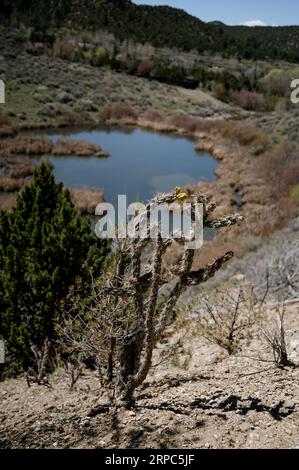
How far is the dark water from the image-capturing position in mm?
25000

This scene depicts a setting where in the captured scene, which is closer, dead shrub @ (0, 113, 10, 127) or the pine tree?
the pine tree

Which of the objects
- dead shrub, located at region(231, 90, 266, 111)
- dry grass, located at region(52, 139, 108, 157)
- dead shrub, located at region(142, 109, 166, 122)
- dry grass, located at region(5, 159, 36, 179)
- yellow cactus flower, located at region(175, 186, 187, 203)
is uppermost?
dead shrub, located at region(231, 90, 266, 111)

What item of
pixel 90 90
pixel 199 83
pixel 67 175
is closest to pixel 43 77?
pixel 90 90

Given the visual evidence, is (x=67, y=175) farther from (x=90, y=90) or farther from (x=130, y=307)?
(x=90, y=90)

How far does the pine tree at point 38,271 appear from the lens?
8031 millimetres

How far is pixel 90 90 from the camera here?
179ft

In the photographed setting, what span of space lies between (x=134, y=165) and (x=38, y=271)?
73.6 feet

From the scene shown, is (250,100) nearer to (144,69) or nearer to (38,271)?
(144,69)

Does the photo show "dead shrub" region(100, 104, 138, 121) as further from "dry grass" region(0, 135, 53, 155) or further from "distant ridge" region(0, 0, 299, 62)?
"distant ridge" region(0, 0, 299, 62)

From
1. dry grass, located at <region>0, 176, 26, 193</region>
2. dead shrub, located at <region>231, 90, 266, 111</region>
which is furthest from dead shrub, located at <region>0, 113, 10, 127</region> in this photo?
dead shrub, located at <region>231, 90, 266, 111</region>

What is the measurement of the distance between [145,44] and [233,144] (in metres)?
62.6

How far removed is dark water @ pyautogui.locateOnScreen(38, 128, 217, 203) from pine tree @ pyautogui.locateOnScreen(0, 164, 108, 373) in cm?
1328

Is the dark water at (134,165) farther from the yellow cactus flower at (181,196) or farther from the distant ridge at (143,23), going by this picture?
the distant ridge at (143,23)

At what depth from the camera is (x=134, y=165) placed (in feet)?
98.4
